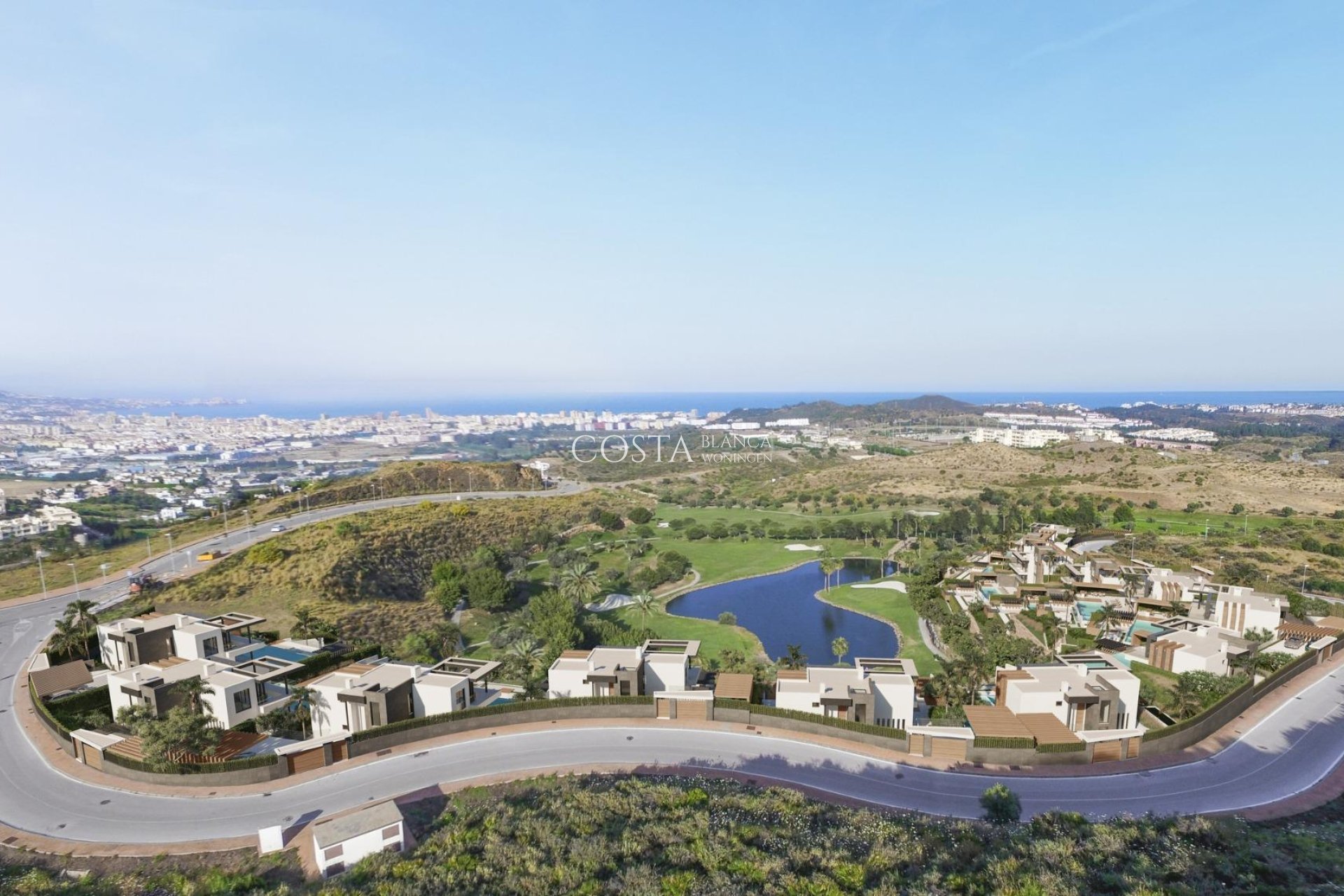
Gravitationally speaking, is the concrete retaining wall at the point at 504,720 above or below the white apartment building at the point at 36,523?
above

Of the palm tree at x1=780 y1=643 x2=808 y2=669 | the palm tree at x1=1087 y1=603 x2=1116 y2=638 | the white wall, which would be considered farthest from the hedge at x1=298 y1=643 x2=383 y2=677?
the palm tree at x1=1087 y1=603 x2=1116 y2=638

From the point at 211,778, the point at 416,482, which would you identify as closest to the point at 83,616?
the point at 211,778

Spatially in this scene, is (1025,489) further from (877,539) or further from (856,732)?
(856,732)

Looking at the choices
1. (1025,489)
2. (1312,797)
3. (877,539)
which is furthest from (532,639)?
(1025,489)

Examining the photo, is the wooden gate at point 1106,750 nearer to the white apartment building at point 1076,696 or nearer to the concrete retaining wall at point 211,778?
the white apartment building at point 1076,696

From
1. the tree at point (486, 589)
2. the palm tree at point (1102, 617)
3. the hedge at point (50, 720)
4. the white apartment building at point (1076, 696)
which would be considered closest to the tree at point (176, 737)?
the hedge at point (50, 720)
